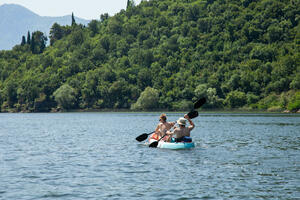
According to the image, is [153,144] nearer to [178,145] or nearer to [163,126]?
[163,126]

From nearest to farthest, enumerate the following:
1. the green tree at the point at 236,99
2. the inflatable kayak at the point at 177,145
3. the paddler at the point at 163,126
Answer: the inflatable kayak at the point at 177,145
the paddler at the point at 163,126
the green tree at the point at 236,99

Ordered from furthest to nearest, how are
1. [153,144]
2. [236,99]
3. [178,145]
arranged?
[236,99] < [153,144] < [178,145]

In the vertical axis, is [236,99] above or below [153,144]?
above

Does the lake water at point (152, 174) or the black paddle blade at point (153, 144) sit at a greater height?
the black paddle blade at point (153, 144)

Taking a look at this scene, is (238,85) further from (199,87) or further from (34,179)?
(34,179)

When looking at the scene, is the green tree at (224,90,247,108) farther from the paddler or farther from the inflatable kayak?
the inflatable kayak

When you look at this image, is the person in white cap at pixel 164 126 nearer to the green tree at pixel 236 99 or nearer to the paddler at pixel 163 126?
the paddler at pixel 163 126

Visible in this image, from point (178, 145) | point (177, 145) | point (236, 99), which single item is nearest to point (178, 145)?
point (178, 145)

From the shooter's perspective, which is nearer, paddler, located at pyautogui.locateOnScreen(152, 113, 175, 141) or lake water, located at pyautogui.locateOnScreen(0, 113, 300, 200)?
lake water, located at pyautogui.locateOnScreen(0, 113, 300, 200)

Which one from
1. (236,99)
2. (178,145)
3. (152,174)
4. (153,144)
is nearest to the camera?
(152,174)

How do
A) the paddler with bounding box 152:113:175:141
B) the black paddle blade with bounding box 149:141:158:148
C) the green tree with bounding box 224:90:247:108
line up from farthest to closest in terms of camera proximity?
the green tree with bounding box 224:90:247:108 → the black paddle blade with bounding box 149:141:158:148 → the paddler with bounding box 152:113:175:141

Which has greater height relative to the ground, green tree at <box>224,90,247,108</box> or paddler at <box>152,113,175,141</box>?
green tree at <box>224,90,247,108</box>

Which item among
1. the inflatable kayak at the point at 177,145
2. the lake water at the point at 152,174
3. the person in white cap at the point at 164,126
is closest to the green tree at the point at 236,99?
the lake water at the point at 152,174

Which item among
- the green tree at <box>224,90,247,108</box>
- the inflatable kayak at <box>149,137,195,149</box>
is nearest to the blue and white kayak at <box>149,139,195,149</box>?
the inflatable kayak at <box>149,137,195,149</box>
